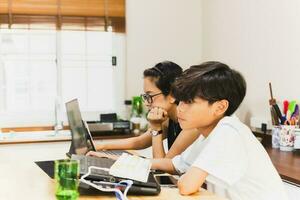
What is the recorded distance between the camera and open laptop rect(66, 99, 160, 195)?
4.58ft

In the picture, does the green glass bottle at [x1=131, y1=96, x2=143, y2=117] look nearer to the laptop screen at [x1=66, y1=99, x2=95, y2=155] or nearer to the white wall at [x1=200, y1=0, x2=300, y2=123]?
the white wall at [x1=200, y1=0, x2=300, y2=123]

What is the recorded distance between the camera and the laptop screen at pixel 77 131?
79.4 inches

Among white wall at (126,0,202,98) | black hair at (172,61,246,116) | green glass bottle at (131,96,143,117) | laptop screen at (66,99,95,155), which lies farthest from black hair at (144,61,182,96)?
white wall at (126,0,202,98)

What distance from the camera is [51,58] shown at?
377cm

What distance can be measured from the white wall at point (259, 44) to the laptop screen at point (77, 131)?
140 cm

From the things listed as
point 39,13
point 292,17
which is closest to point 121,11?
point 39,13

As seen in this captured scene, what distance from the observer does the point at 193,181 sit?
139cm

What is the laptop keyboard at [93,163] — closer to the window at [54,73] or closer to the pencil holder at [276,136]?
the pencil holder at [276,136]

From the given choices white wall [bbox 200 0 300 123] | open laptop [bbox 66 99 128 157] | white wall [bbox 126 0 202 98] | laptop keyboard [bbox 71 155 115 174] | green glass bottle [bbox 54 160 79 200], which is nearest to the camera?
green glass bottle [bbox 54 160 79 200]

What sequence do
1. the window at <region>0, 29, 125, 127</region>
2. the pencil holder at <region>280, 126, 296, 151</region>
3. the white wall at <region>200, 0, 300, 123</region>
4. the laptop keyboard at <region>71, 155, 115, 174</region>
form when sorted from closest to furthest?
the laptop keyboard at <region>71, 155, 115, 174</region> < the pencil holder at <region>280, 126, 296, 151</region> < the white wall at <region>200, 0, 300, 123</region> < the window at <region>0, 29, 125, 127</region>

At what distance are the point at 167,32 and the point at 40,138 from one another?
1538 millimetres

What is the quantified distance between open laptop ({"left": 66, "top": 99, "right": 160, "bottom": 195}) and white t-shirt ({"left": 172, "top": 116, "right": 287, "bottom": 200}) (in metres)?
0.18

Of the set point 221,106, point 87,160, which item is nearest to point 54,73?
point 87,160

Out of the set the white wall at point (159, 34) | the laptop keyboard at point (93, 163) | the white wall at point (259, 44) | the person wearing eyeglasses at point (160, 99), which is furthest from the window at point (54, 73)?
the laptop keyboard at point (93, 163)
